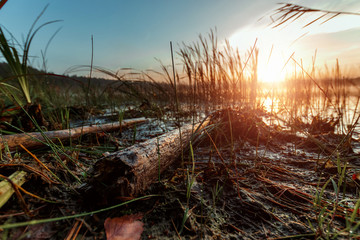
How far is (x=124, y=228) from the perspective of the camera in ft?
2.68

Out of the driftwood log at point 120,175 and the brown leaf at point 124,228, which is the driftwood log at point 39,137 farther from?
the brown leaf at point 124,228

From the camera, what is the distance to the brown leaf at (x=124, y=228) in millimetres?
779

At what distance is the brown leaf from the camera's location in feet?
2.56

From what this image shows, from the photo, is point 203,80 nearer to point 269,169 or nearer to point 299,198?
point 269,169

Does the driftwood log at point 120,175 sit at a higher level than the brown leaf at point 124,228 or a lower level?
higher

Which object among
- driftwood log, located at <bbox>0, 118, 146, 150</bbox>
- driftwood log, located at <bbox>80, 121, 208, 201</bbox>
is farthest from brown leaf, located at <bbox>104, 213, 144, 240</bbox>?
driftwood log, located at <bbox>0, 118, 146, 150</bbox>

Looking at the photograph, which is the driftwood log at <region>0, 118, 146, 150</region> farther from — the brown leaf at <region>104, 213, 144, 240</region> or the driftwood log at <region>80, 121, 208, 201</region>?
the brown leaf at <region>104, 213, 144, 240</region>

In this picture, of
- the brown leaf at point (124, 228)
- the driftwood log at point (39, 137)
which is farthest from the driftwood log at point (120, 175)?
the driftwood log at point (39, 137)

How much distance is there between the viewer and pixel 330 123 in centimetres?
276

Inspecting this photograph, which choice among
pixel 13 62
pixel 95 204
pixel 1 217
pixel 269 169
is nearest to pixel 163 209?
pixel 95 204

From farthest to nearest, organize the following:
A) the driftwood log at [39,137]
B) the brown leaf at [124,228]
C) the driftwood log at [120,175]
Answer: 1. the driftwood log at [39,137]
2. the driftwood log at [120,175]
3. the brown leaf at [124,228]

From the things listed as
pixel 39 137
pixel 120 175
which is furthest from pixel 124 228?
pixel 39 137

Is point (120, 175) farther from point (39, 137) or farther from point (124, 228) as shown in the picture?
point (39, 137)

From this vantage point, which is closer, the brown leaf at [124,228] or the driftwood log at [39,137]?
the brown leaf at [124,228]
